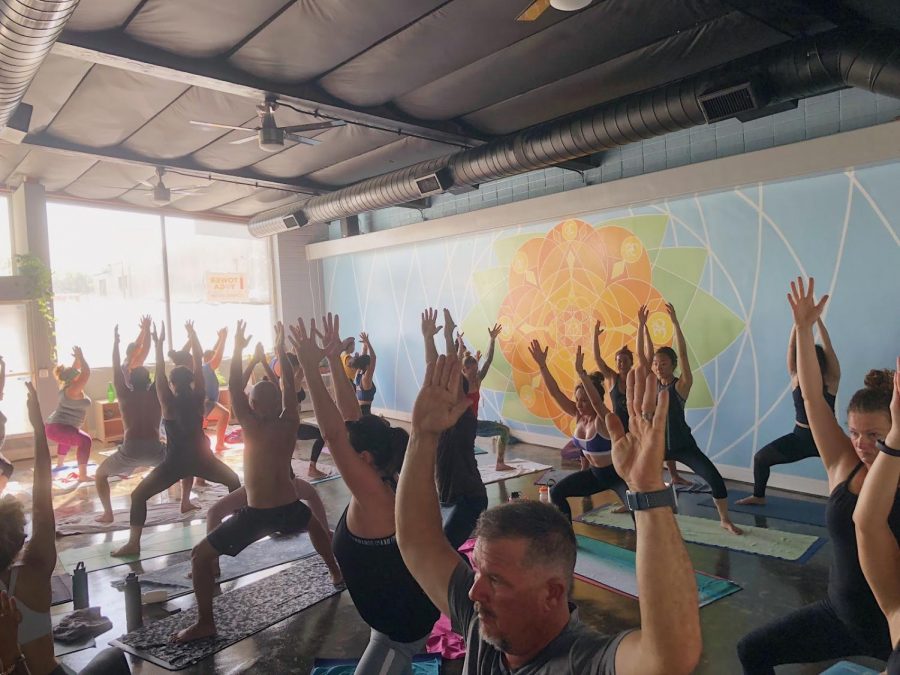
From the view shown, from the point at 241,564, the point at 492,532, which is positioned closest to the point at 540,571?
the point at 492,532

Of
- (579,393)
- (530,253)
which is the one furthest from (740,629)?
(530,253)

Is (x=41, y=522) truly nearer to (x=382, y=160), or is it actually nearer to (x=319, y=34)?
(x=319, y=34)

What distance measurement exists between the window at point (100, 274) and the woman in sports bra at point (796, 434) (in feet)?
30.8

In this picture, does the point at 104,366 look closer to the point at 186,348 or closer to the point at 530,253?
the point at 186,348

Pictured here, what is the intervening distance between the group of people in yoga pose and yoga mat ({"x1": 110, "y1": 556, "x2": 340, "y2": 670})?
0.37ft

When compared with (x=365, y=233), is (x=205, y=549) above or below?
below

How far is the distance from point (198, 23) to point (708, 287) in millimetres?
5159

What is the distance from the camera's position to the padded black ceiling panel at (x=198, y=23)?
4.22 metres

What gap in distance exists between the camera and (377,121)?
646cm

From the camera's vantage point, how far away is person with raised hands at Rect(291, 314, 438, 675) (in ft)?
7.39

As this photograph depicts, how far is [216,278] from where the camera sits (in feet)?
38.6

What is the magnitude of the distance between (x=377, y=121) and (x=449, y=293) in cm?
357

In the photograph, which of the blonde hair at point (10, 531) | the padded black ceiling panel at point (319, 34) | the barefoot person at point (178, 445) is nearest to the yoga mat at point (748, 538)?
the barefoot person at point (178, 445)

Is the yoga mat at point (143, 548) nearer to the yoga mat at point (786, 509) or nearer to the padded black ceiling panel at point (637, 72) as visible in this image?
the yoga mat at point (786, 509)
